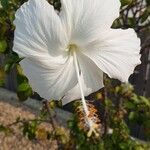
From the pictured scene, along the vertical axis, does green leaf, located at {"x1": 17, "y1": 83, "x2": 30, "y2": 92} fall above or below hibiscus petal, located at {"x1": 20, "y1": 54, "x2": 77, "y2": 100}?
below

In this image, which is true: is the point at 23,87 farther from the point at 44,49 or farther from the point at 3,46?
the point at 44,49

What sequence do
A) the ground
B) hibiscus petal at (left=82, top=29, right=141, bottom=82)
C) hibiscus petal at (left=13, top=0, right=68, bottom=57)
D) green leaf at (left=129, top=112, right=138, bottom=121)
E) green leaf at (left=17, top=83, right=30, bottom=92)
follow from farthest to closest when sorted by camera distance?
the ground, green leaf at (left=129, top=112, right=138, bottom=121), green leaf at (left=17, top=83, right=30, bottom=92), hibiscus petal at (left=82, top=29, right=141, bottom=82), hibiscus petal at (left=13, top=0, right=68, bottom=57)

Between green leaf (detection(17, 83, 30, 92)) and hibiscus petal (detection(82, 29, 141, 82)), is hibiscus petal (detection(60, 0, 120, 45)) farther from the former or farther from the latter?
green leaf (detection(17, 83, 30, 92))

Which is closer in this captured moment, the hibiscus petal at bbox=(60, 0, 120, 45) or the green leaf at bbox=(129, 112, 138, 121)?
the hibiscus petal at bbox=(60, 0, 120, 45)

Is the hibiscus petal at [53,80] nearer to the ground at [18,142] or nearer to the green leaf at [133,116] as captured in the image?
the green leaf at [133,116]

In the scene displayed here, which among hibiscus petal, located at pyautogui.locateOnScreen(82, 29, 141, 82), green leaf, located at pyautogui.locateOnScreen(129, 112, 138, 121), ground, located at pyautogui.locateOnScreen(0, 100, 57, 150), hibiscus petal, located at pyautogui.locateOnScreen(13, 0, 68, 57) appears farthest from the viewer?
ground, located at pyautogui.locateOnScreen(0, 100, 57, 150)

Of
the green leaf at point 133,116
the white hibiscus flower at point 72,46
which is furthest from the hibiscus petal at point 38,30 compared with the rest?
the green leaf at point 133,116

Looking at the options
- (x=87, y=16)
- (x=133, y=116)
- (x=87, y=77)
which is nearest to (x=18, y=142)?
(x=133, y=116)

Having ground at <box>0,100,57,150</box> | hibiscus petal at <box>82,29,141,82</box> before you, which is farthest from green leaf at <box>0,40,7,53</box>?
ground at <box>0,100,57,150</box>
